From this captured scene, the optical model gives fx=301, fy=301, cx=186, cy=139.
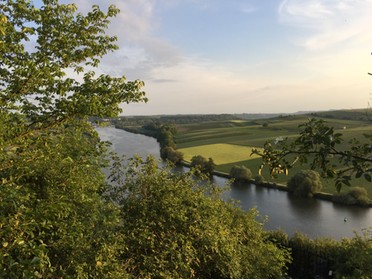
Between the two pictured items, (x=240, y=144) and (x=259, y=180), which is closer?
(x=259, y=180)

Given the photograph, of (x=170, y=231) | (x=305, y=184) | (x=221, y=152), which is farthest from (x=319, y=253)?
(x=221, y=152)

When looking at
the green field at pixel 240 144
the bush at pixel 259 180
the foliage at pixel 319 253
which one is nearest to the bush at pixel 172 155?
the green field at pixel 240 144

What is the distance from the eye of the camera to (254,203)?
44.9 meters

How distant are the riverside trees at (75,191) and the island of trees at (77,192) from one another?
1.2 inches

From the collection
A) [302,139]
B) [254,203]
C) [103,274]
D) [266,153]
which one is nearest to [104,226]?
[103,274]

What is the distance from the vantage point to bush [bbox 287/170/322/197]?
1929 inches

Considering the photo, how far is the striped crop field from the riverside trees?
208 ft

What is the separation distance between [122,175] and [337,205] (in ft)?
138

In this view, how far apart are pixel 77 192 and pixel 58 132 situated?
170cm

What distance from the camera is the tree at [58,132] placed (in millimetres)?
6223

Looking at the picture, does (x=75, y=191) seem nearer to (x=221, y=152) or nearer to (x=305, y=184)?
(x=305, y=184)

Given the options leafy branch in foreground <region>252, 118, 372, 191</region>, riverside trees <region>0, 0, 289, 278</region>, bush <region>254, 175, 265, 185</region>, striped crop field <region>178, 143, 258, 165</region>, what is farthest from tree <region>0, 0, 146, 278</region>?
striped crop field <region>178, 143, 258, 165</region>

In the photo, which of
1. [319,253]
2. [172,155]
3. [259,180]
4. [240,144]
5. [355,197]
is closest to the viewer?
[319,253]

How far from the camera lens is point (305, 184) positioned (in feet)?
161
